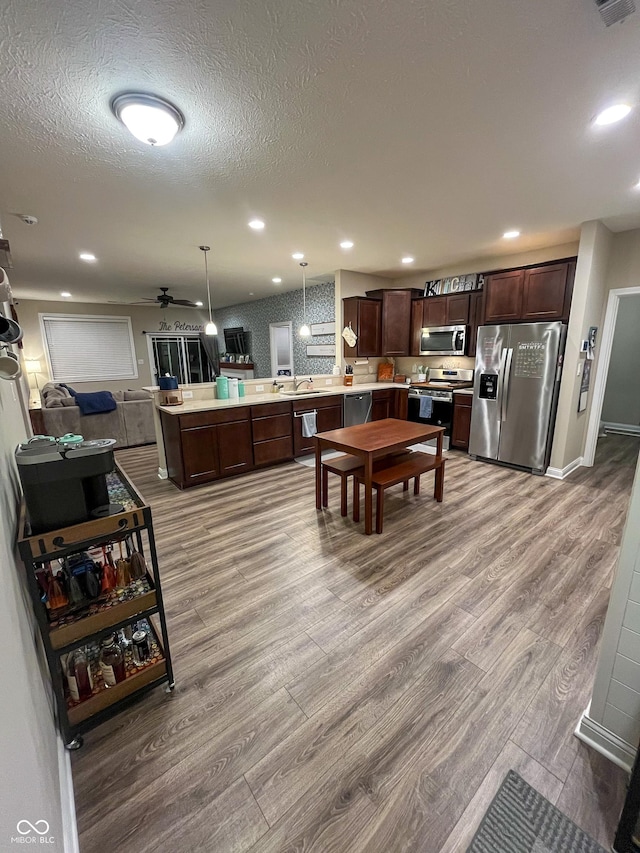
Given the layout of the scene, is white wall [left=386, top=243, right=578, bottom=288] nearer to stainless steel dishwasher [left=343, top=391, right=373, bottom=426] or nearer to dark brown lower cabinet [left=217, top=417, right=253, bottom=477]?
stainless steel dishwasher [left=343, top=391, right=373, bottom=426]

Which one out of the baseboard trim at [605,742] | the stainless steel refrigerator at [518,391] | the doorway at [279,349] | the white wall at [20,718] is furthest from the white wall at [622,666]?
the doorway at [279,349]

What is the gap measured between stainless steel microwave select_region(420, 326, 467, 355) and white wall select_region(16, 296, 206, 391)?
692 cm

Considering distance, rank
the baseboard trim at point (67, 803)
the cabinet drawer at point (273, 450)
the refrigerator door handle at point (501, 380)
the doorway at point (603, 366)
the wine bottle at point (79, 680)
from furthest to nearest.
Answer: the cabinet drawer at point (273, 450) → the refrigerator door handle at point (501, 380) → the doorway at point (603, 366) → the wine bottle at point (79, 680) → the baseboard trim at point (67, 803)

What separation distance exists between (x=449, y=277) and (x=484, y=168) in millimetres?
3067

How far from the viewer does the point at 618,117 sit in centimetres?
181

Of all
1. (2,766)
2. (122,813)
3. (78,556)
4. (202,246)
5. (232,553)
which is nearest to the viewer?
(2,766)

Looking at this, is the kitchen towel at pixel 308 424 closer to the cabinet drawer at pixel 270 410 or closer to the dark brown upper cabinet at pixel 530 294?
the cabinet drawer at pixel 270 410

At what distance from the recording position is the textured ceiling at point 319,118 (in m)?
1.26

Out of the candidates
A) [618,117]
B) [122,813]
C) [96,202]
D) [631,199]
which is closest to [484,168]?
[618,117]

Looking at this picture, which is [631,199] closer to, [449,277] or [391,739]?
[449,277]

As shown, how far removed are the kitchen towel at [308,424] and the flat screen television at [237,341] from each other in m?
4.96

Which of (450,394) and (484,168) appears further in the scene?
(450,394)

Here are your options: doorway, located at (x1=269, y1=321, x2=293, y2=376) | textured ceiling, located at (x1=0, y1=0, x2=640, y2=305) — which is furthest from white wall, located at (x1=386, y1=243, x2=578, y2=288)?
doorway, located at (x1=269, y1=321, x2=293, y2=376)

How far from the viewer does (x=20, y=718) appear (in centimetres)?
78
